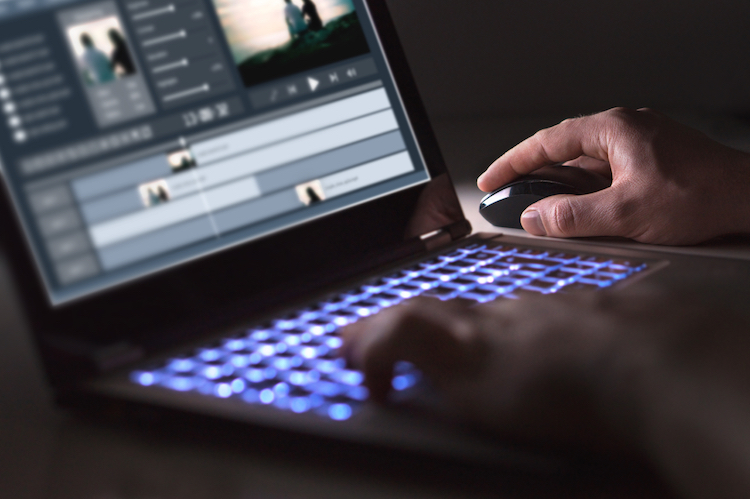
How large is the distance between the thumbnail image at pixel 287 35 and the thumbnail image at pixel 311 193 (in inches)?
4.4

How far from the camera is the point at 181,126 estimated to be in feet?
1.75

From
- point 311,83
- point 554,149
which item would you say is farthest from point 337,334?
point 554,149

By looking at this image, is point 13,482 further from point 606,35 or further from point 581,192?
point 606,35

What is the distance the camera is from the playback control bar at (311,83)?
1.88 feet

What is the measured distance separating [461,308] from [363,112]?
268 millimetres

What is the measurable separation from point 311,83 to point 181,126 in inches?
5.6

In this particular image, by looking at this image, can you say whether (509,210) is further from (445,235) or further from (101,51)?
(101,51)

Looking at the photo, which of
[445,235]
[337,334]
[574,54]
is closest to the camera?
[337,334]

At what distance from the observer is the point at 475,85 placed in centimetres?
138

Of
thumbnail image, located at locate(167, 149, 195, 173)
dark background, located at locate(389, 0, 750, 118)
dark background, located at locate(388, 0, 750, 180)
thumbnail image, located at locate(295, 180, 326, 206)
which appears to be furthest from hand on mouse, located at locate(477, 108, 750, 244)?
dark background, located at locate(389, 0, 750, 118)

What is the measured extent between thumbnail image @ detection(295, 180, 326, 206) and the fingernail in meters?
0.23

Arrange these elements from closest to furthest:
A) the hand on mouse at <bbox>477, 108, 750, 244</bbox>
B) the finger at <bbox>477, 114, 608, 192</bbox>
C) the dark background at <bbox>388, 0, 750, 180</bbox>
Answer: the hand on mouse at <bbox>477, 108, 750, 244</bbox> < the finger at <bbox>477, 114, 608, 192</bbox> < the dark background at <bbox>388, 0, 750, 180</bbox>

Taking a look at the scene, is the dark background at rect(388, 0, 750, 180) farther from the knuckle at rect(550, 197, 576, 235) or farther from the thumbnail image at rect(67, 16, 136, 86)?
the thumbnail image at rect(67, 16, 136, 86)

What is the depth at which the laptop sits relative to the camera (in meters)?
0.45
